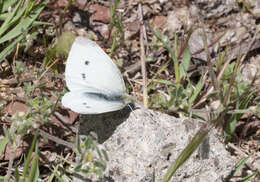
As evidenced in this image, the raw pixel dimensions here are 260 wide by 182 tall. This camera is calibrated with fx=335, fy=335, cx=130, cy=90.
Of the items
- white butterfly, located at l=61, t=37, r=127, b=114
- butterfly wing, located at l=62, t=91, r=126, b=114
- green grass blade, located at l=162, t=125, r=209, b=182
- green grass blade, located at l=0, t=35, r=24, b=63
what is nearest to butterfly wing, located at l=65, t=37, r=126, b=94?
white butterfly, located at l=61, t=37, r=127, b=114

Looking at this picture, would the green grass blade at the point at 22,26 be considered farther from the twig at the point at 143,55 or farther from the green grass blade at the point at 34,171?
the green grass blade at the point at 34,171

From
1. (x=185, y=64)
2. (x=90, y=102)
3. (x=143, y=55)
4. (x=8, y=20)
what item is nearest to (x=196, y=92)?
(x=185, y=64)

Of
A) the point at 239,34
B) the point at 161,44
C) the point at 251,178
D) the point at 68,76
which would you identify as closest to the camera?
the point at 68,76

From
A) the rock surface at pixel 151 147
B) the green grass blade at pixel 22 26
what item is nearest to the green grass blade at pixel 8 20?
the green grass blade at pixel 22 26

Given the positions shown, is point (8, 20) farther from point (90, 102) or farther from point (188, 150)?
point (188, 150)

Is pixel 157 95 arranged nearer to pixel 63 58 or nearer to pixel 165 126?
pixel 165 126

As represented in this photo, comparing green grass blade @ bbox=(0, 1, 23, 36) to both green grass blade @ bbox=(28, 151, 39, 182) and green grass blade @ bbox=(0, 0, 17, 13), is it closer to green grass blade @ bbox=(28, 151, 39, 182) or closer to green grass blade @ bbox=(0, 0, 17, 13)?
green grass blade @ bbox=(0, 0, 17, 13)

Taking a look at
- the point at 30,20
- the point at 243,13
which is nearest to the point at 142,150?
Answer: the point at 30,20
